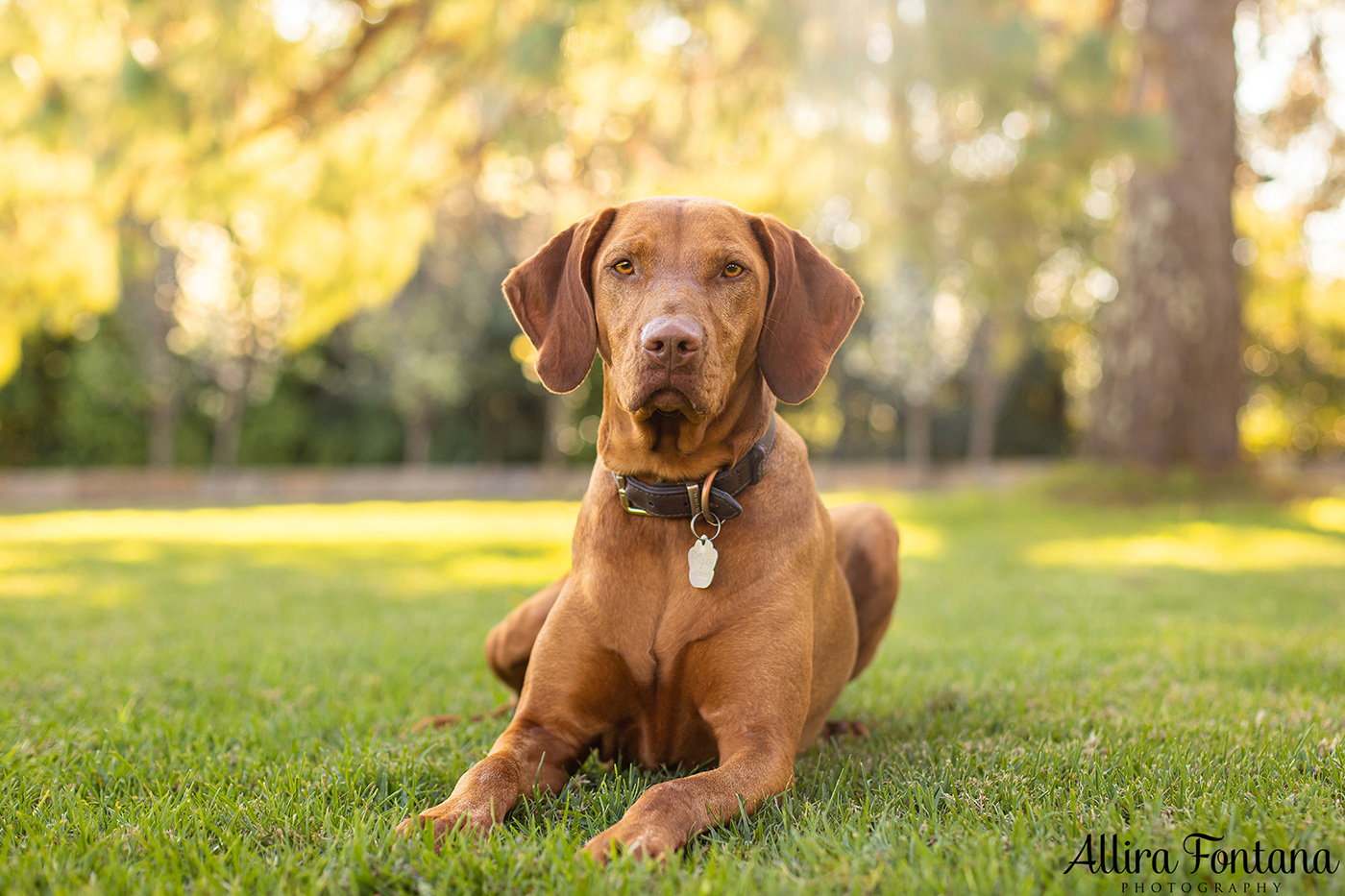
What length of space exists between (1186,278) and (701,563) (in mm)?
10648

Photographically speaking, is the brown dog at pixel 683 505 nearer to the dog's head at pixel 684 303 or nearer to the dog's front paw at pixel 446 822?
the dog's head at pixel 684 303

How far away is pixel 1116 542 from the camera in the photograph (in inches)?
363

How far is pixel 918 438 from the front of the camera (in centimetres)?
2894

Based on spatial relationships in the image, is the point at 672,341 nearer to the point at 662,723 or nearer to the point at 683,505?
the point at 683,505

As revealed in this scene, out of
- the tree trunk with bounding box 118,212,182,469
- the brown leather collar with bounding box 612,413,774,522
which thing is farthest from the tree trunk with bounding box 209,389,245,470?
the brown leather collar with bounding box 612,413,774,522

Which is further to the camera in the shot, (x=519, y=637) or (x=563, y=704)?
(x=519, y=637)

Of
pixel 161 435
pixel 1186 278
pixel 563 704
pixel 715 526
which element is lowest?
→ pixel 563 704

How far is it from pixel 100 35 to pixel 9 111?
120cm

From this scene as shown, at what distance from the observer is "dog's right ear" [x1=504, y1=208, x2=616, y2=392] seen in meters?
2.77

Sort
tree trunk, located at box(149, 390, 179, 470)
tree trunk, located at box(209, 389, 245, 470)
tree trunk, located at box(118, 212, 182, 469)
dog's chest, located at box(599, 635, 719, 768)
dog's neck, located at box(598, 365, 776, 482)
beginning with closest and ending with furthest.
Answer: dog's chest, located at box(599, 635, 719, 768), dog's neck, located at box(598, 365, 776, 482), tree trunk, located at box(118, 212, 182, 469), tree trunk, located at box(149, 390, 179, 470), tree trunk, located at box(209, 389, 245, 470)

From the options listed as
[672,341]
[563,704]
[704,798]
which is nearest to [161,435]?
[563,704]

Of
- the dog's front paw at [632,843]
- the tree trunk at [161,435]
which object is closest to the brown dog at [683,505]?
the dog's front paw at [632,843]

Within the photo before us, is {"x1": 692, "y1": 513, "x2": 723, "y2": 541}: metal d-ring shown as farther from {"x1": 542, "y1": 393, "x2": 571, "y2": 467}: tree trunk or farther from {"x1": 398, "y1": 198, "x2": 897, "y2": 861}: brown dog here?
{"x1": 542, "y1": 393, "x2": 571, "y2": 467}: tree trunk

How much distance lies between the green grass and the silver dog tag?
54cm
